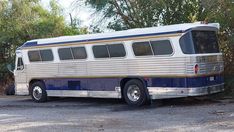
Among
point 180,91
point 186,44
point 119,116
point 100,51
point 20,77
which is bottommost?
point 119,116

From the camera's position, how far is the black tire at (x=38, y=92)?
19572 mm

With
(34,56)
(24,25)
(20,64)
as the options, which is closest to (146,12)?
(34,56)

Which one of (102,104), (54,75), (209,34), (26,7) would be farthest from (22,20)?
(209,34)

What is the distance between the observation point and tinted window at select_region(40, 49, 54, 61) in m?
19.0

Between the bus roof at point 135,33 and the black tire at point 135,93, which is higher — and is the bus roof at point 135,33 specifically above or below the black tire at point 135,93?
above

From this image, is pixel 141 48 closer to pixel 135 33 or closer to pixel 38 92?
pixel 135 33

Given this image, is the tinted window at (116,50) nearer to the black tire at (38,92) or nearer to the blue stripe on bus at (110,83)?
the blue stripe on bus at (110,83)

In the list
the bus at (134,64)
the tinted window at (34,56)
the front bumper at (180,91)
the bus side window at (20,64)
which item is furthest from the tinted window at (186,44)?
the bus side window at (20,64)

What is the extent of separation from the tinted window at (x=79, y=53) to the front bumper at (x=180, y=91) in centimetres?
323

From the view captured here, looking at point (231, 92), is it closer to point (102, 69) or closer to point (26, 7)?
point (102, 69)

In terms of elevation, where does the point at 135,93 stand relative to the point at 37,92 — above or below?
above

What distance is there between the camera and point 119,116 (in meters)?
13.9

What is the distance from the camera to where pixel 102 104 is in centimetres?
1772

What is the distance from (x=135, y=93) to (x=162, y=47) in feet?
6.55
